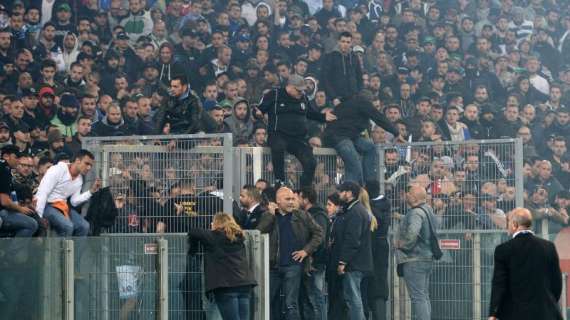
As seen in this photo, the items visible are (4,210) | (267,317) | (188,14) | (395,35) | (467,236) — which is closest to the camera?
(4,210)

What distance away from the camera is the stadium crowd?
1716 centimetres

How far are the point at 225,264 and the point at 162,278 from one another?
2.49 ft

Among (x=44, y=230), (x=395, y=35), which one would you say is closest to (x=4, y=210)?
(x=44, y=230)

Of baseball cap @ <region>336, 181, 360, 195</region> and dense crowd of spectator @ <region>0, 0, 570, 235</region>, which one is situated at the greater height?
dense crowd of spectator @ <region>0, 0, 570, 235</region>

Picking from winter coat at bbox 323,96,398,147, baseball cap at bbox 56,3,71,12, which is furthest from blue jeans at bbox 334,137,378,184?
baseball cap at bbox 56,3,71,12

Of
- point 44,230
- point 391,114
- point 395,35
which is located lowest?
point 44,230

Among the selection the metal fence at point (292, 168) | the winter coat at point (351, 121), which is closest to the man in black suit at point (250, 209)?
the metal fence at point (292, 168)

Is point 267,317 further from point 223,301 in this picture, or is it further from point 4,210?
point 4,210

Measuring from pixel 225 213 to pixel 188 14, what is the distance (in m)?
9.59

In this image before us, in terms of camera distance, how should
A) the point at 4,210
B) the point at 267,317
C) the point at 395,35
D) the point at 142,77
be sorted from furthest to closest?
the point at 395,35 → the point at 142,77 → the point at 267,317 → the point at 4,210

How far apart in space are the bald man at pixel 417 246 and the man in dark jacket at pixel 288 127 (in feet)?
4.26

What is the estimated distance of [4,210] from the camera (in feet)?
48.4

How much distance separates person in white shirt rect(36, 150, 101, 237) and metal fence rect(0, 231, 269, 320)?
0.48 metres

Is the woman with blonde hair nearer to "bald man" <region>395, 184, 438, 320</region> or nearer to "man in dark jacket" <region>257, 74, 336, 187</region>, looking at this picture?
"man in dark jacket" <region>257, 74, 336, 187</region>
